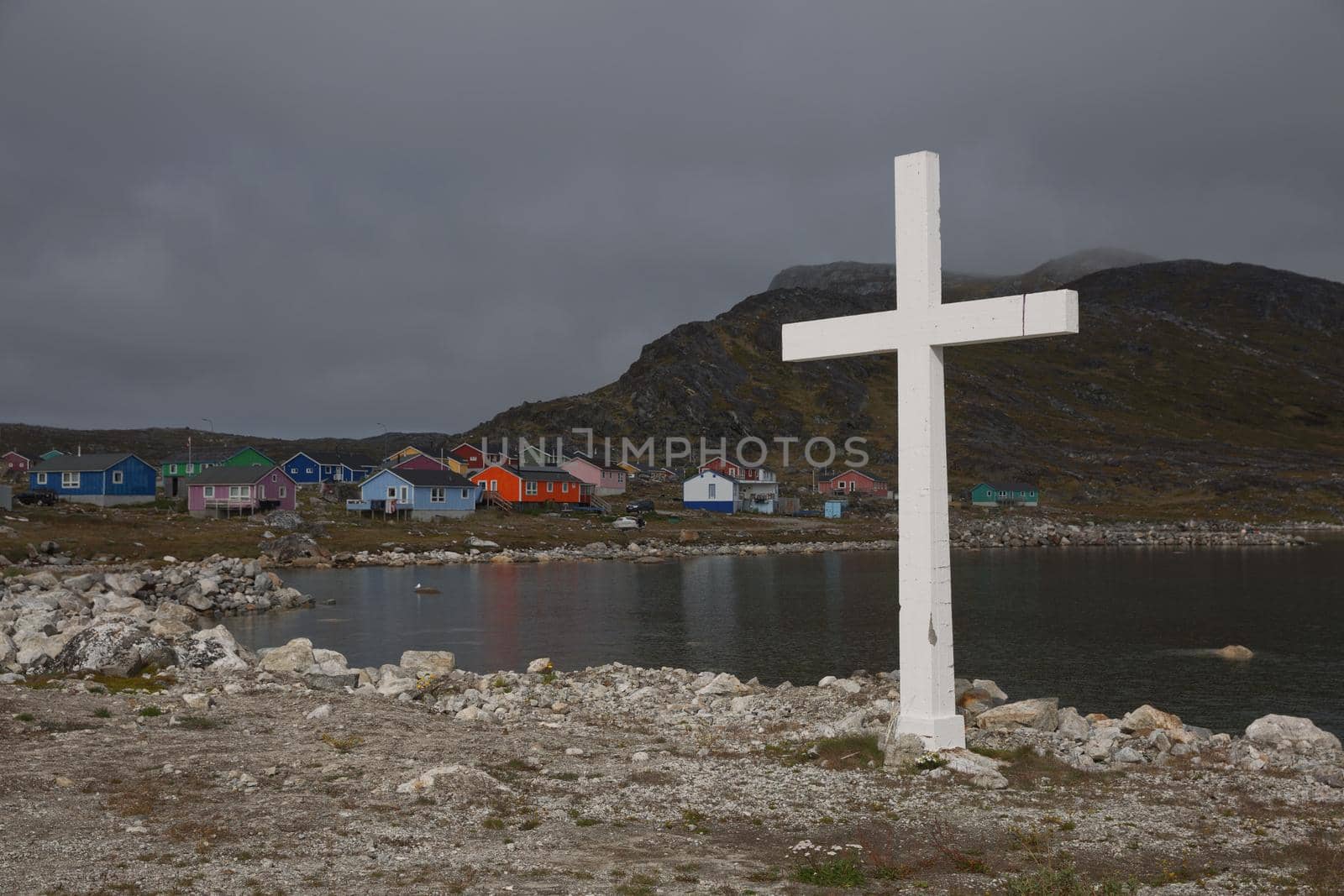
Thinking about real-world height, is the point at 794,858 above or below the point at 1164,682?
above

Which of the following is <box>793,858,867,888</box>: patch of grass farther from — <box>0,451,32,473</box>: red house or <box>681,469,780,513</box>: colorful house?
<box>0,451,32,473</box>: red house

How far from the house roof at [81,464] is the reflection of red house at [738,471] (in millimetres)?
59763

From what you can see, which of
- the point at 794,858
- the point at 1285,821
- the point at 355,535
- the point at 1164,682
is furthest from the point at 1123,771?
the point at 355,535

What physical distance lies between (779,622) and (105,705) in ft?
105

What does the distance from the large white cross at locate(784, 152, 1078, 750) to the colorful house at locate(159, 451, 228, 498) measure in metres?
111

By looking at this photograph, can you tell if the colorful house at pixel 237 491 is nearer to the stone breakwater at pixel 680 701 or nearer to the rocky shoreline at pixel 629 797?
the stone breakwater at pixel 680 701

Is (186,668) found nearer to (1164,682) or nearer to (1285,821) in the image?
(1285,821)

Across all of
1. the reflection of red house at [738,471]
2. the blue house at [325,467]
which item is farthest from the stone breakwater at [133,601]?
the reflection of red house at [738,471]

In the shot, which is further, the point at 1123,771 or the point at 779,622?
the point at 779,622

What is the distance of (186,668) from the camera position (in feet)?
71.8

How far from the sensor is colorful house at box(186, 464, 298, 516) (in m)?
90.2

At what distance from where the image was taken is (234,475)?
91875mm

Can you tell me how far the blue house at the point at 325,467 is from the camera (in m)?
124

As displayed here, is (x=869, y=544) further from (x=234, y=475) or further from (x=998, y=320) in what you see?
(x=998, y=320)
